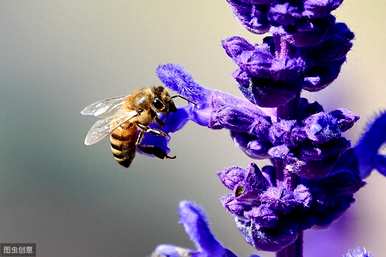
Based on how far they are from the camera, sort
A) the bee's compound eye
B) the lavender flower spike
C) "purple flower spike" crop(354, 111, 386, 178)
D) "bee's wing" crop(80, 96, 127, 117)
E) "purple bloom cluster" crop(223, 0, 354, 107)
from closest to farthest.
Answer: "purple bloom cluster" crop(223, 0, 354, 107) < "purple flower spike" crop(354, 111, 386, 178) < the lavender flower spike < the bee's compound eye < "bee's wing" crop(80, 96, 127, 117)

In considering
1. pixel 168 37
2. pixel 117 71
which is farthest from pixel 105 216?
pixel 168 37

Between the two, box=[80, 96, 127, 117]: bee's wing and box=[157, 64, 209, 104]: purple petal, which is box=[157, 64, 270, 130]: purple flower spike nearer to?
box=[157, 64, 209, 104]: purple petal

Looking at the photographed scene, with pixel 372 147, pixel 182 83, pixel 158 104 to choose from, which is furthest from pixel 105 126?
pixel 372 147

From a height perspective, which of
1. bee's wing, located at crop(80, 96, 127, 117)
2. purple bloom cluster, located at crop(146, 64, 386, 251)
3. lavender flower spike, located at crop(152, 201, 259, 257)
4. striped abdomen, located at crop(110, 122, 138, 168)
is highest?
bee's wing, located at crop(80, 96, 127, 117)

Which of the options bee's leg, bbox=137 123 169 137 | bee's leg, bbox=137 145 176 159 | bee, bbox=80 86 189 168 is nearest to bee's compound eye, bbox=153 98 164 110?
bee, bbox=80 86 189 168

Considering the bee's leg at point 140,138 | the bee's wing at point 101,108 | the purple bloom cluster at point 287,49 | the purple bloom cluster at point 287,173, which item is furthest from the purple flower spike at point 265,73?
the bee's wing at point 101,108

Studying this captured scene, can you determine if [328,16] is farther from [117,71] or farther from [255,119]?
[117,71]
